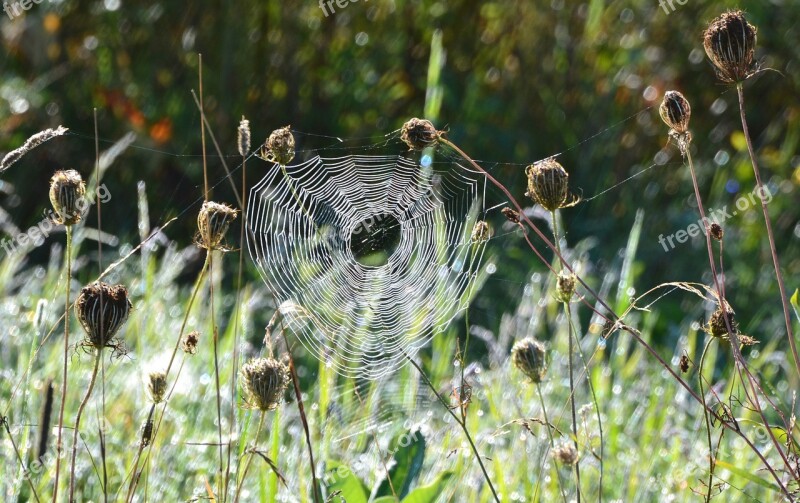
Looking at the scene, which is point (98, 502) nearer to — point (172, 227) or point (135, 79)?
point (172, 227)

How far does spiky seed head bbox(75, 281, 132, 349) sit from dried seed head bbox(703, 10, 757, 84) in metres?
0.65

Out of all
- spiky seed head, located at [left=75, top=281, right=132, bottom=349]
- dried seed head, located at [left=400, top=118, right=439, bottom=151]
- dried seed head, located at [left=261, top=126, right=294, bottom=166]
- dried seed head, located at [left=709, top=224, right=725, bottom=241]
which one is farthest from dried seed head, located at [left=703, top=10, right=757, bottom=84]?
spiky seed head, located at [left=75, top=281, right=132, bottom=349]

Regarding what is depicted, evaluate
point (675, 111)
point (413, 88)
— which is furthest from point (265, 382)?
point (413, 88)

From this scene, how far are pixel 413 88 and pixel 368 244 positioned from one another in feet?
5.02

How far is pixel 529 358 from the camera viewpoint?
1.20 meters

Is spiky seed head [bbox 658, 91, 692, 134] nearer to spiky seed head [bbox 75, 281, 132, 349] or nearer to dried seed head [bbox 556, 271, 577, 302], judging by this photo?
dried seed head [bbox 556, 271, 577, 302]

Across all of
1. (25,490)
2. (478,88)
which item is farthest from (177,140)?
(25,490)

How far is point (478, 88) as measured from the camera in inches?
165

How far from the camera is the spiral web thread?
247cm

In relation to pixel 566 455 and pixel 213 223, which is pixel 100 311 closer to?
pixel 213 223

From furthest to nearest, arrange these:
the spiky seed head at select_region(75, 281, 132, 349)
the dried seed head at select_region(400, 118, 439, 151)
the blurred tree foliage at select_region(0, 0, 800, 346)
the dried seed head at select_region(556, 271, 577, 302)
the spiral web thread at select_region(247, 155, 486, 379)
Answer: the blurred tree foliage at select_region(0, 0, 800, 346) → the spiral web thread at select_region(247, 155, 486, 379) → the dried seed head at select_region(400, 118, 439, 151) → the dried seed head at select_region(556, 271, 577, 302) → the spiky seed head at select_region(75, 281, 132, 349)

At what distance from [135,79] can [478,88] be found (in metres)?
1.38

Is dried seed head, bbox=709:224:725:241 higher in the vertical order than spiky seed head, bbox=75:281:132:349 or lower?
higher

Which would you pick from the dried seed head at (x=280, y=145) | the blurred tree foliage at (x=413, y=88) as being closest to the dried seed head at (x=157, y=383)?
the dried seed head at (x=280, y=145)
